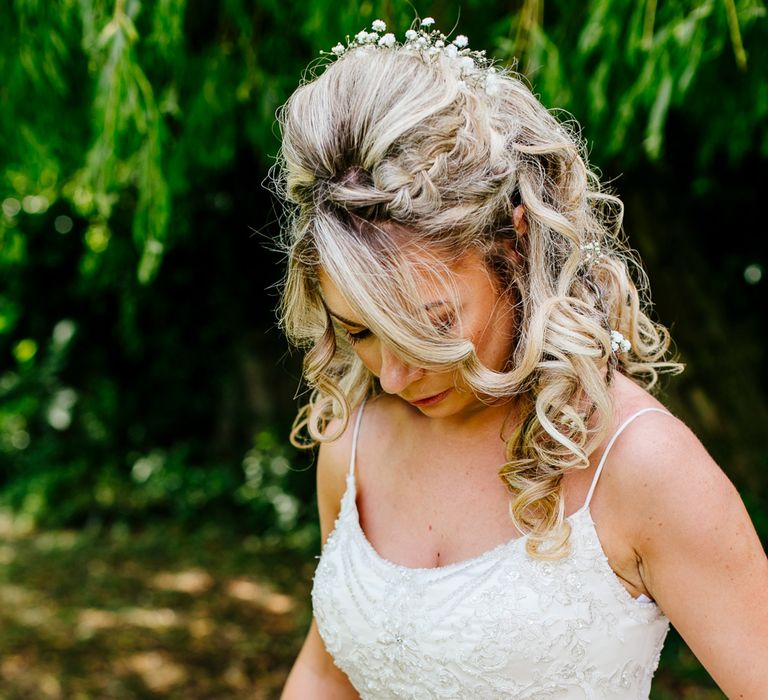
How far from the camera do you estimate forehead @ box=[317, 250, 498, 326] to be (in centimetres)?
143

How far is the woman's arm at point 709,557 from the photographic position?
53.6 inches

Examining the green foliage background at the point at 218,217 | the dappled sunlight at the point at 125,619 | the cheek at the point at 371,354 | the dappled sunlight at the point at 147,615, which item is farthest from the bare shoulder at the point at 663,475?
the dappled sunlight at the point at 125,619

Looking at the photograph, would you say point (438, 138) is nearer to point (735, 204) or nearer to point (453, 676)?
point (453, 676)

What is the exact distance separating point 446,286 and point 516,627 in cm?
63

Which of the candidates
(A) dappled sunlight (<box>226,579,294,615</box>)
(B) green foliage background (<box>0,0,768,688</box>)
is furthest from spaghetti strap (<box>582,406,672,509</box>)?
(A) dappled sunlight (<box>226,579,294,615</box>)

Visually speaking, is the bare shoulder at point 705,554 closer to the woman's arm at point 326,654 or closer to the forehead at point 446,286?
the forehead at point 446,286

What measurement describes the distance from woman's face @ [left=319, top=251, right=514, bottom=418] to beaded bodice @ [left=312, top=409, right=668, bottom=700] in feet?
0.91

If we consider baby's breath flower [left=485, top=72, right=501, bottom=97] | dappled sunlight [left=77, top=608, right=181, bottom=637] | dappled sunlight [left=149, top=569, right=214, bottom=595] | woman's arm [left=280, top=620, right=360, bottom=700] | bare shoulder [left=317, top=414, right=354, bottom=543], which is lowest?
dappled sunlight [left=149, top=569, right=214, bottom=595]

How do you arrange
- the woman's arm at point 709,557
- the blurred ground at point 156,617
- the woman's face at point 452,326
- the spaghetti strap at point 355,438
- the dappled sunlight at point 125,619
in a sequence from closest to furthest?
1. the woman's arm at point 709,557
2. the woman's face at point 452,326
3. the spaghetti strap at point 355,438
4. the blurred ground at point 156,617
5. the dappled sunlight at point 125,619

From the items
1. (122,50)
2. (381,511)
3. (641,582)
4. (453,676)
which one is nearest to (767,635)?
(641,582)

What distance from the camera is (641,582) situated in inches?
60.1

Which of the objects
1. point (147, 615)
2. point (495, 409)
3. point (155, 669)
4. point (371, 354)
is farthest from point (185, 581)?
point (371, 354)

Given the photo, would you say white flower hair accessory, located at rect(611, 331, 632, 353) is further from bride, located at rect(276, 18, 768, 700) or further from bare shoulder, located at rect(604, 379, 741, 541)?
bare shoulder, located at rect(604, 379, 741, 541)

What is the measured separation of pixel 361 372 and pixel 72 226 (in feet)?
18.0
